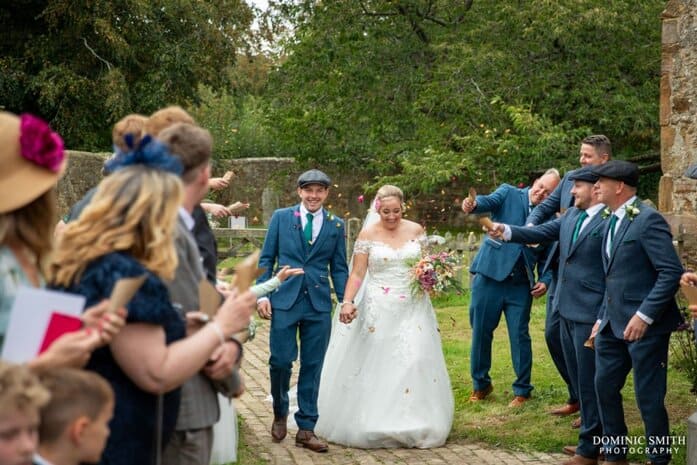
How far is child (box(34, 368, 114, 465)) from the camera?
9.51 feet

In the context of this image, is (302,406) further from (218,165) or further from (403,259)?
(218,165)

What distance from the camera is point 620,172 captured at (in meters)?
6.79

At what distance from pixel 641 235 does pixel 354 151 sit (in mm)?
16903

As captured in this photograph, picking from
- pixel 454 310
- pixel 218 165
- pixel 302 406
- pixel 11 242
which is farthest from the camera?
pixel 218 165

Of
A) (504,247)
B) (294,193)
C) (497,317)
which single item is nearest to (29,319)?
(504,247)

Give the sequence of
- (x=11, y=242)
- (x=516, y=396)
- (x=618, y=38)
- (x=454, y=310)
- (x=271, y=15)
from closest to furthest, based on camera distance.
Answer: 1. (x=11, y=242)
2. (x=516, y=396)
3. (x=454, y=310)
4. (x=618, y=38)
5. (x=271, y=15)

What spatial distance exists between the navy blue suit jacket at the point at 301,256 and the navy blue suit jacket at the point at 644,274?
7.46 ft

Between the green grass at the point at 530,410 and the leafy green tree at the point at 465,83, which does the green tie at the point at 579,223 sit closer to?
the green grass at the point at 530,410

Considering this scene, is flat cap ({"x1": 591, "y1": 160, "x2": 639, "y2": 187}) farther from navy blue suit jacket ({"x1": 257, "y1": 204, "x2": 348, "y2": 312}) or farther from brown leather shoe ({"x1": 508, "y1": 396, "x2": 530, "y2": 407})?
brown leather shoe ({"x1": 508, "y1": 396, "x2": 530, "y2": 407})

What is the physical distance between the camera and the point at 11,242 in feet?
10.4

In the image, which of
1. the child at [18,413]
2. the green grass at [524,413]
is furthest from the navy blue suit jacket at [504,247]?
the child at [18,413]

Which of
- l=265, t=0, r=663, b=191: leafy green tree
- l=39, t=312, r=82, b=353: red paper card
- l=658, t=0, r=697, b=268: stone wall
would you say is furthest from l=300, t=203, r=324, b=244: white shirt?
l=265, t=0, r=663, b=191: leafy green tree

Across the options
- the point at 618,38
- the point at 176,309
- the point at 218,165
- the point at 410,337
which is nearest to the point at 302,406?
the point at 410,337

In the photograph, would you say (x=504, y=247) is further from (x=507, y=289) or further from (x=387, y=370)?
(x=387, y=370)
